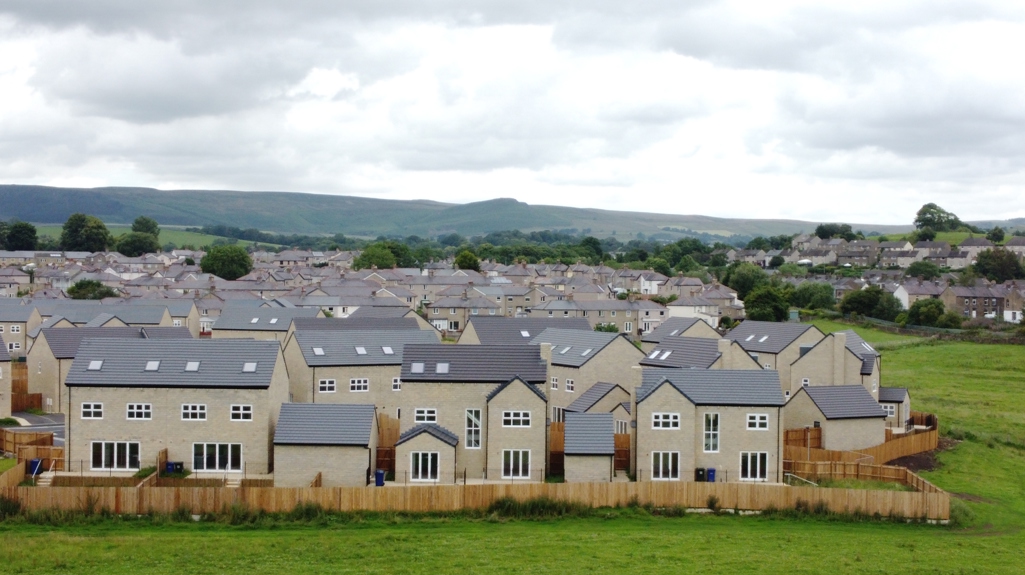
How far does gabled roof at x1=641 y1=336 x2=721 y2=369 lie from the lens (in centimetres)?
5122

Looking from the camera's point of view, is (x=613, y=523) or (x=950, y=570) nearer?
(x=950, y=570)

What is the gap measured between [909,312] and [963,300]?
67.2 ft

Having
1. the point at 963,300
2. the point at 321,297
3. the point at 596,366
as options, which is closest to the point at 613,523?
the point at 596,366

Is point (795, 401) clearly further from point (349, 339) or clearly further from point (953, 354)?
point (953, 354)

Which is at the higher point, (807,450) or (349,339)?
(349,339)

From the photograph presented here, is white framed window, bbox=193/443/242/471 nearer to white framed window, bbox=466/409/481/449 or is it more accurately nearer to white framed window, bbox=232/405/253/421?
white framed window, bbox=232/405/253/421

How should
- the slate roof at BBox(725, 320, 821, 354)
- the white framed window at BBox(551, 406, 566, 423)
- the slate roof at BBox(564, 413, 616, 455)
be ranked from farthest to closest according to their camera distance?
1. the slate roof at BBox(725, 320, 821, 354)
2. the white framed window at BBox(551, 406, 566, 423)
3. the slate roof at BBox(564, 413, 616, 455)

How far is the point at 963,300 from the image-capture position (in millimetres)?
122000

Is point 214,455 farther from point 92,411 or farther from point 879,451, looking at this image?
point 879,451

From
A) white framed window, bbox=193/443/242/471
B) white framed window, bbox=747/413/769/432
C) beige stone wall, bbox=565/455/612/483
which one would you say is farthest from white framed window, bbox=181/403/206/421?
white framed window, bbox=747/413/769/432

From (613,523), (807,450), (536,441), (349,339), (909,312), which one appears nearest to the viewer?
(613,523)

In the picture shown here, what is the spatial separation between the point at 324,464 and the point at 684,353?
22.4 metres

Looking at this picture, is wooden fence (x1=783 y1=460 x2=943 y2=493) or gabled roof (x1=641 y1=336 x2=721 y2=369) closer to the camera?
wooden fence (x1=783 y1=460 x2=943 y2=493)

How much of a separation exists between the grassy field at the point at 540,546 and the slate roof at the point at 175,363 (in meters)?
7.68
